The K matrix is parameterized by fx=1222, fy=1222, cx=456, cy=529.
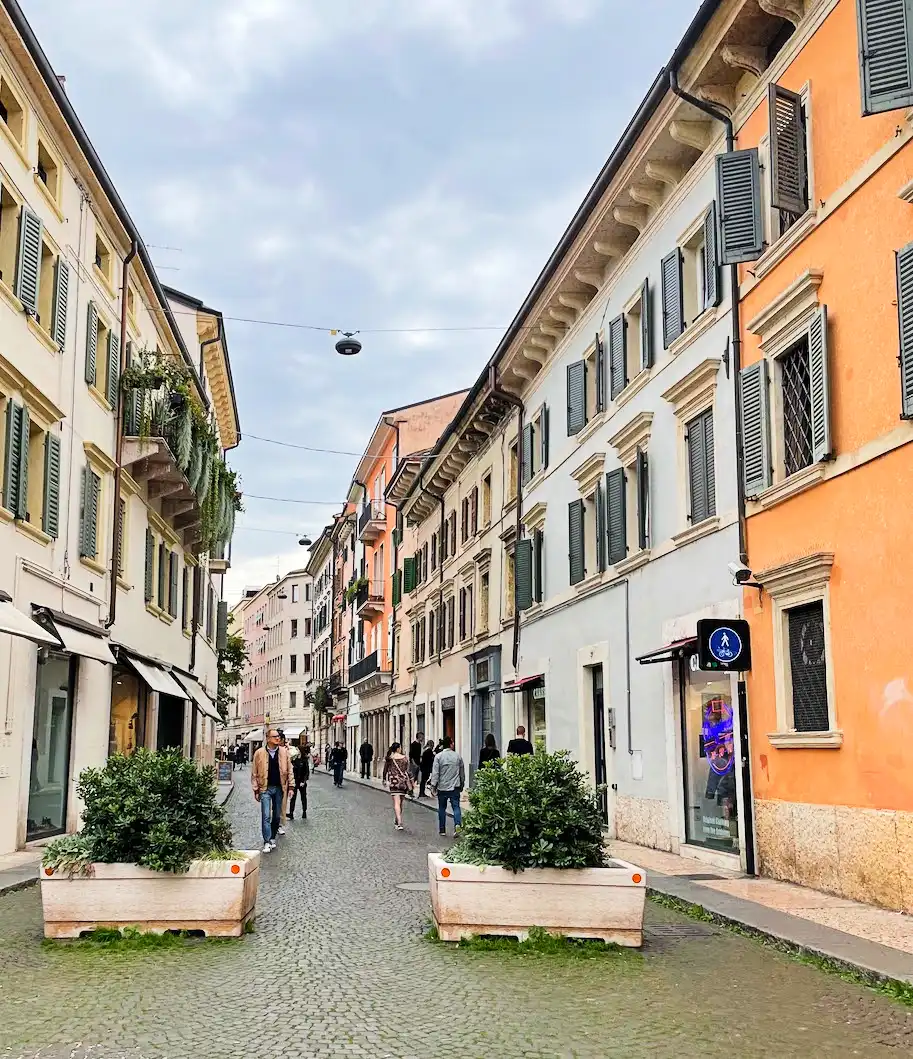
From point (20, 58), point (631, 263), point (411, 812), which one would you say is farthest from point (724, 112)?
point (411, 812)

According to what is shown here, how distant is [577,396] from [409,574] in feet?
74.5

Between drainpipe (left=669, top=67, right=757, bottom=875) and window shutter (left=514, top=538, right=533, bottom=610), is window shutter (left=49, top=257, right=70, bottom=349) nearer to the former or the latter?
drainpipe (left=669, top=67, right=757, bottom=875)

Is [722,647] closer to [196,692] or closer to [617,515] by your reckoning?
[617,515]

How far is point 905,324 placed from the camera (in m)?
11.0

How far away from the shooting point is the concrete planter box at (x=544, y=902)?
9.17 metres

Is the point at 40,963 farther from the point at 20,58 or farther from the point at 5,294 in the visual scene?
the point at 20,58

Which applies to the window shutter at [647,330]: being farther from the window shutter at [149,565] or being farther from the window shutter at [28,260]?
the window shutter at [149,565]

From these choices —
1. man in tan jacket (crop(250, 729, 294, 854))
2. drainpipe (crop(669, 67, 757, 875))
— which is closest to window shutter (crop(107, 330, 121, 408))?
man in tan jacket (crop(250, 729, 294, 854))

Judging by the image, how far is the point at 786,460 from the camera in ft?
45.9

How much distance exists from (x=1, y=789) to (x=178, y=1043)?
10853 millimetres

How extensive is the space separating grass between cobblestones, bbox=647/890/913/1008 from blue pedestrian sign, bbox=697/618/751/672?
10.8 feet

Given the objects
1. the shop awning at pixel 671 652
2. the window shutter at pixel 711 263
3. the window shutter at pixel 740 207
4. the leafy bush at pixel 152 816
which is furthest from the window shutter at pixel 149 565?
the leafy bush at pixel 152 816

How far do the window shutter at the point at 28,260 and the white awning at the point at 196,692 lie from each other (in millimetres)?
13428

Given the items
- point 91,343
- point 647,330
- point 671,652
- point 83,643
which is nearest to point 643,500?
point 647,330
